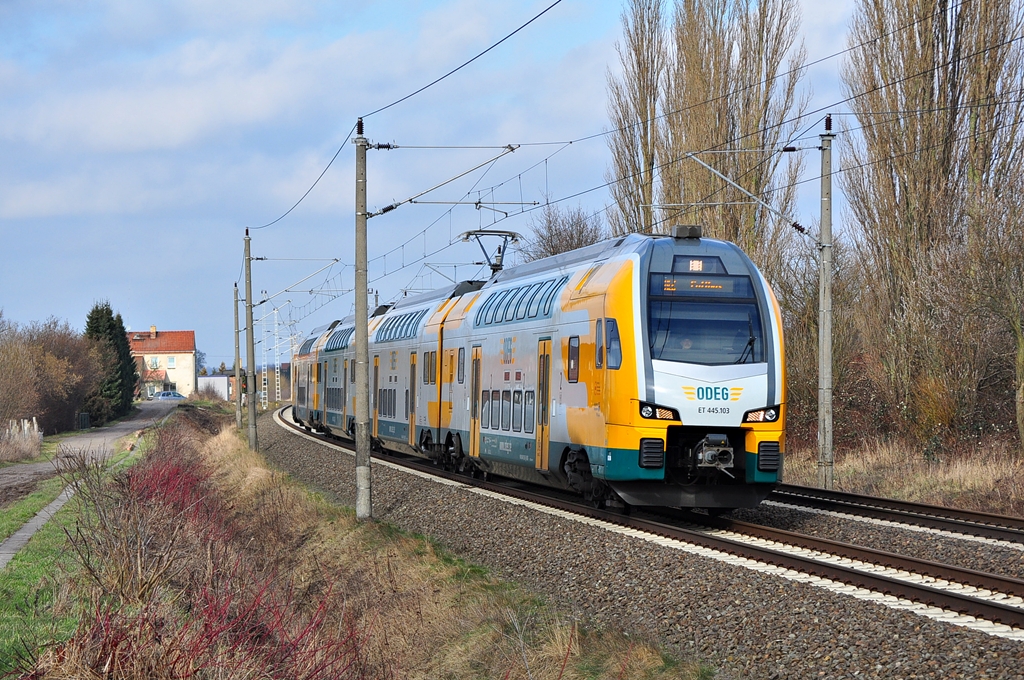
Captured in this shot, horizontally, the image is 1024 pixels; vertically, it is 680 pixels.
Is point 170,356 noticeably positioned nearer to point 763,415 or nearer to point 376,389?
point 376,389

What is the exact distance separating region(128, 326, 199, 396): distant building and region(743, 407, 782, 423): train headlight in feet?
411

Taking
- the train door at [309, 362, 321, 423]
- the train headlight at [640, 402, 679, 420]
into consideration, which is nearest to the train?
the train headlight at [640, 402, 679, 420]

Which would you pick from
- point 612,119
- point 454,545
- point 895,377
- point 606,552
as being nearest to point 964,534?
point 606,552

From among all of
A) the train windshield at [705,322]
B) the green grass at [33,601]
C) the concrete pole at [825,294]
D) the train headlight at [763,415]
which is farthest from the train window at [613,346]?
the concrete pole at [825,294]

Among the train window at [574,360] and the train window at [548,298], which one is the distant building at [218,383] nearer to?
the train window at [548,298]

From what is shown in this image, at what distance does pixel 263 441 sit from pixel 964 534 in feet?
101

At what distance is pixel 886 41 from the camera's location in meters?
27.0

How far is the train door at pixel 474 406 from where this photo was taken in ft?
64.6

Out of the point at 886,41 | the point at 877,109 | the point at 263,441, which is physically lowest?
the point at 263,441

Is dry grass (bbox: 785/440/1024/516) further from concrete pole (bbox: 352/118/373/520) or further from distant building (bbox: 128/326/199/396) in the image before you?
distant building (bbox: 128/326/199/396)

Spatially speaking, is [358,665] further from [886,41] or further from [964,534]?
[886,41]

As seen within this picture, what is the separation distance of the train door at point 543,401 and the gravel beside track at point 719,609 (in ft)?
3.01

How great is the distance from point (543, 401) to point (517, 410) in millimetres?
1234

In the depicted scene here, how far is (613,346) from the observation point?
13859mm
